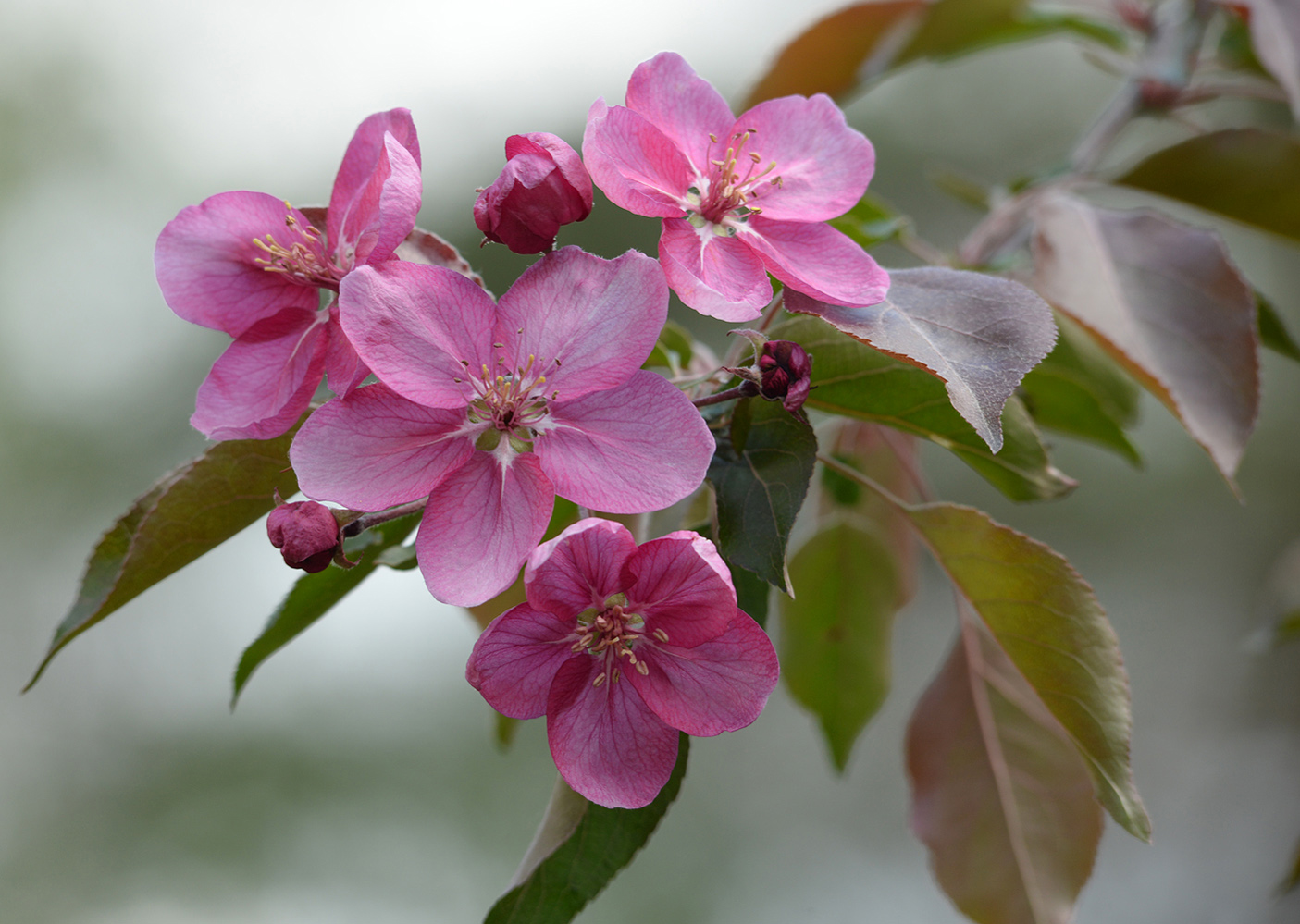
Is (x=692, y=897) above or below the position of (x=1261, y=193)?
below

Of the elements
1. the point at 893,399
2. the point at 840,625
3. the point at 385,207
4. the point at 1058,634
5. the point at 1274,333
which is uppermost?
the point at 385,207

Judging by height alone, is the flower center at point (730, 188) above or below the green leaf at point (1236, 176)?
above

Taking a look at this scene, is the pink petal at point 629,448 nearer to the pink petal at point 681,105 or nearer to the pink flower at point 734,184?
the pink flower at point 734,184

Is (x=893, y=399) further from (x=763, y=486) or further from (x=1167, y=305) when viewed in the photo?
(x=1167, y=305)

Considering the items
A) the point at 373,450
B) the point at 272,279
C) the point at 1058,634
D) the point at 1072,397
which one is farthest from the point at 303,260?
the point at 1072,397

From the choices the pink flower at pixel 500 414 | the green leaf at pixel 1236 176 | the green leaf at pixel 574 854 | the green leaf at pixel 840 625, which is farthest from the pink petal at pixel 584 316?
the green leaf at pixel 1236 176

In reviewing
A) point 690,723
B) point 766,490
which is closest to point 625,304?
point 766,490

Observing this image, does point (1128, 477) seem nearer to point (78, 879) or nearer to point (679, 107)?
point (679, 107)
